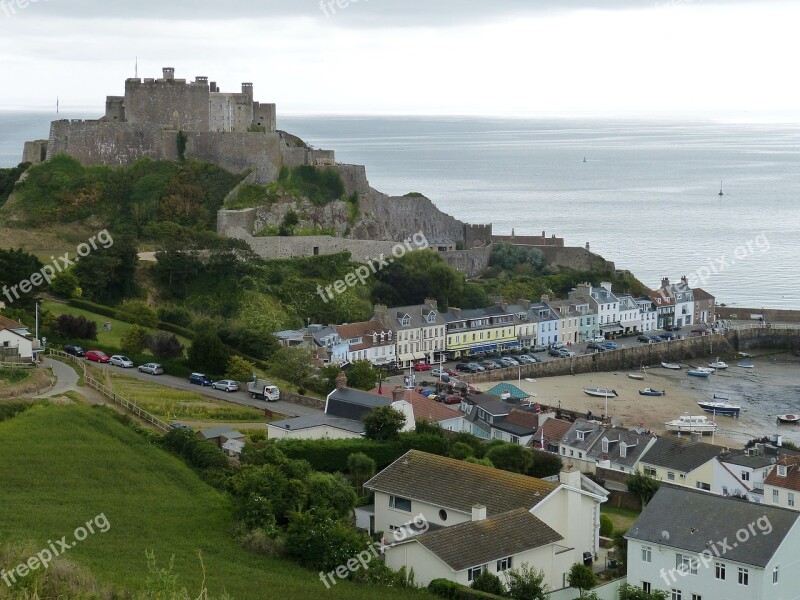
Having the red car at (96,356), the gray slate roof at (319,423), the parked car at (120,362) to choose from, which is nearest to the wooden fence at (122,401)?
the gray slate roof at (319,423)

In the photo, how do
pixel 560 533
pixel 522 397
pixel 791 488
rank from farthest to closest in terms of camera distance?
pixel 522 397, pixel 791 488, pixel 560 533

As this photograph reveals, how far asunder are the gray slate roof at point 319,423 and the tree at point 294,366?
7829mm

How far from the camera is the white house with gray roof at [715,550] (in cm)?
2202

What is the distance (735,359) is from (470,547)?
38.1m

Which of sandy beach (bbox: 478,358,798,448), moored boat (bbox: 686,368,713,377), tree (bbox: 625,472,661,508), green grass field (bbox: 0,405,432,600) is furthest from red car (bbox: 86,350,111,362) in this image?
moored boat (bbox: 686,368,713,377)

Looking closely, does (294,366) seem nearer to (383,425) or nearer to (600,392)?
(383,425)

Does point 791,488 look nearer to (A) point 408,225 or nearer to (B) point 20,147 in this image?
(A) point 408,225

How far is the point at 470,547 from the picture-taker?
22266mm

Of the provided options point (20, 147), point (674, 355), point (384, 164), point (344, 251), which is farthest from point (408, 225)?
point (384, 164)

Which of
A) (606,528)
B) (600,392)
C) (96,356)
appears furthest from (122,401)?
(600,392)

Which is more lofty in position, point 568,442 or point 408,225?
point 408,225

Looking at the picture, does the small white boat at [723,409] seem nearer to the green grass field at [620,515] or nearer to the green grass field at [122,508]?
the green grass field at [620,515]

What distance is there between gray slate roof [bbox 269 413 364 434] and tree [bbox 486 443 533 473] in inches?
130

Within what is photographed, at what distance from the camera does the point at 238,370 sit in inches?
1543
